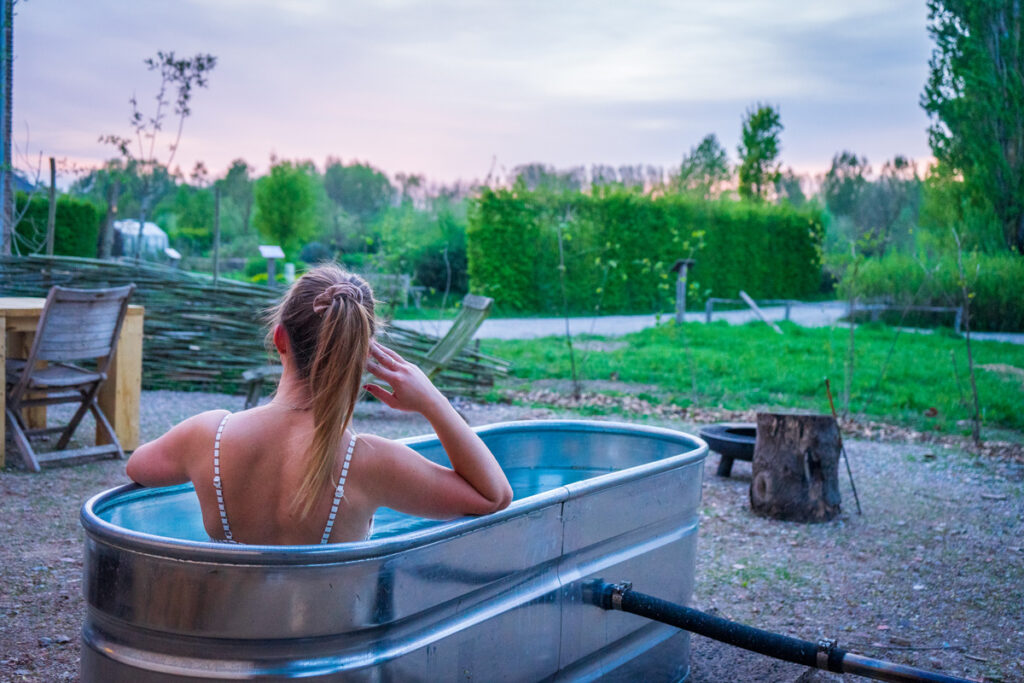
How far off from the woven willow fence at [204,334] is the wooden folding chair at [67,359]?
239 centimetres

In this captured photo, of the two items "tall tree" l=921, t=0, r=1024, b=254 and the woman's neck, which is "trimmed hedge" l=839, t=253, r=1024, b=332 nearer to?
"tall tree" l=921, t=0, r=1024, b=254

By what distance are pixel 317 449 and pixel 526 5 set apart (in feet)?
30.6

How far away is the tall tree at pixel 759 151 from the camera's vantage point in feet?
82.9

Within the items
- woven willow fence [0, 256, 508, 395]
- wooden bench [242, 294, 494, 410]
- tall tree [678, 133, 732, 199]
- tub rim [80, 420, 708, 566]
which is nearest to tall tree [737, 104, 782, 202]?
tall tree [678, 133, 732, 199]

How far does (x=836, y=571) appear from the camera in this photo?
383cm

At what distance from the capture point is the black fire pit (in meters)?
5.15

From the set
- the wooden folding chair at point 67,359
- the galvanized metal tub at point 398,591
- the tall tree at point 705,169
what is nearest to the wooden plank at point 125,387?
the wooden folding chair at point 67,359

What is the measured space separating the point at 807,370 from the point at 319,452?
338 inches

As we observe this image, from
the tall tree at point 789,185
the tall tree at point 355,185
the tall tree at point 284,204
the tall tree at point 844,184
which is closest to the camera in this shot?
the tall tree at point 844,184

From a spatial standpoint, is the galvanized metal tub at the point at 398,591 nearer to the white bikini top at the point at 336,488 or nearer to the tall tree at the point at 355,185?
the white bikini top at the point at 336,488

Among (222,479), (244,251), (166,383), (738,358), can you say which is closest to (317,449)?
(222,479)

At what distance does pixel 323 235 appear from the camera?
27.0 m

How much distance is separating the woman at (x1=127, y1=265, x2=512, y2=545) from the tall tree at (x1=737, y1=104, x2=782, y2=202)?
81.7 feet

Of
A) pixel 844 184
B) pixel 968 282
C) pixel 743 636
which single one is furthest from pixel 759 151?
pixel 743 636
